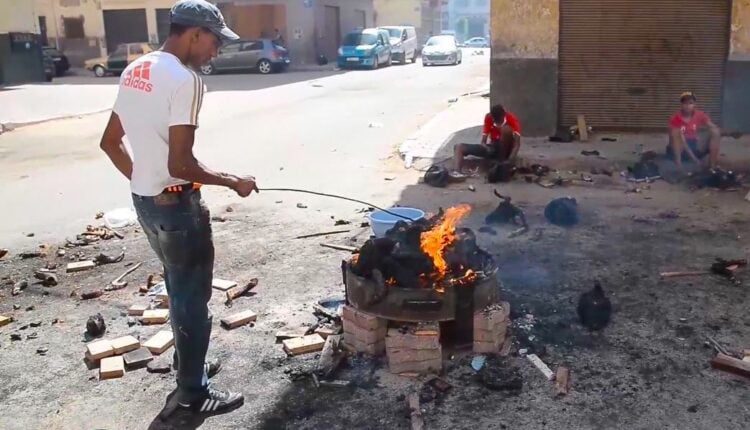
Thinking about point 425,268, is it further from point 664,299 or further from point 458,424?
point 664,299

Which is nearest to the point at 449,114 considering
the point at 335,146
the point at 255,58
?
the point at 335,146

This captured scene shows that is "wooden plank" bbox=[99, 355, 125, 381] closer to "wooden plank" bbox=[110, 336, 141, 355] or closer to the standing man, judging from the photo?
"wooden plank" bbox=[110, 336, 141, 355]

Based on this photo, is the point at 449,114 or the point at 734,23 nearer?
the point at 734,23

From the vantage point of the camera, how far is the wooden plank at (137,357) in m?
4.53

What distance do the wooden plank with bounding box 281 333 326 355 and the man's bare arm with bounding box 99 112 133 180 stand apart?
59.8 inches

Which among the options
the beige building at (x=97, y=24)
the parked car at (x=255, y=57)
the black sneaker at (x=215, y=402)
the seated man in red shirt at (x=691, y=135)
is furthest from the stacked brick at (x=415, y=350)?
the beige building at (x=97, y=24)

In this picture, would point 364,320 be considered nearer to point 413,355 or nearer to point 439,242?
point 413,355

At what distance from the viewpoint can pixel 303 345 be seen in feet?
15.2

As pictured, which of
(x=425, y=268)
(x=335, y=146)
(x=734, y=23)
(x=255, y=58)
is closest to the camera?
(x=425, y=268)

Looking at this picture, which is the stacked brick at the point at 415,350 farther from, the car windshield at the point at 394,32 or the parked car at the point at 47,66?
the car windshield at the point at 394,32

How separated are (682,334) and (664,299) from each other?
0.62 m

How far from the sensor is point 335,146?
41.7 feet

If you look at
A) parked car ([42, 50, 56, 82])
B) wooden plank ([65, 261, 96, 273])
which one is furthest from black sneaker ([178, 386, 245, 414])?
parked car ([42, 50, 56, 82])

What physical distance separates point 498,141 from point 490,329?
569cm
